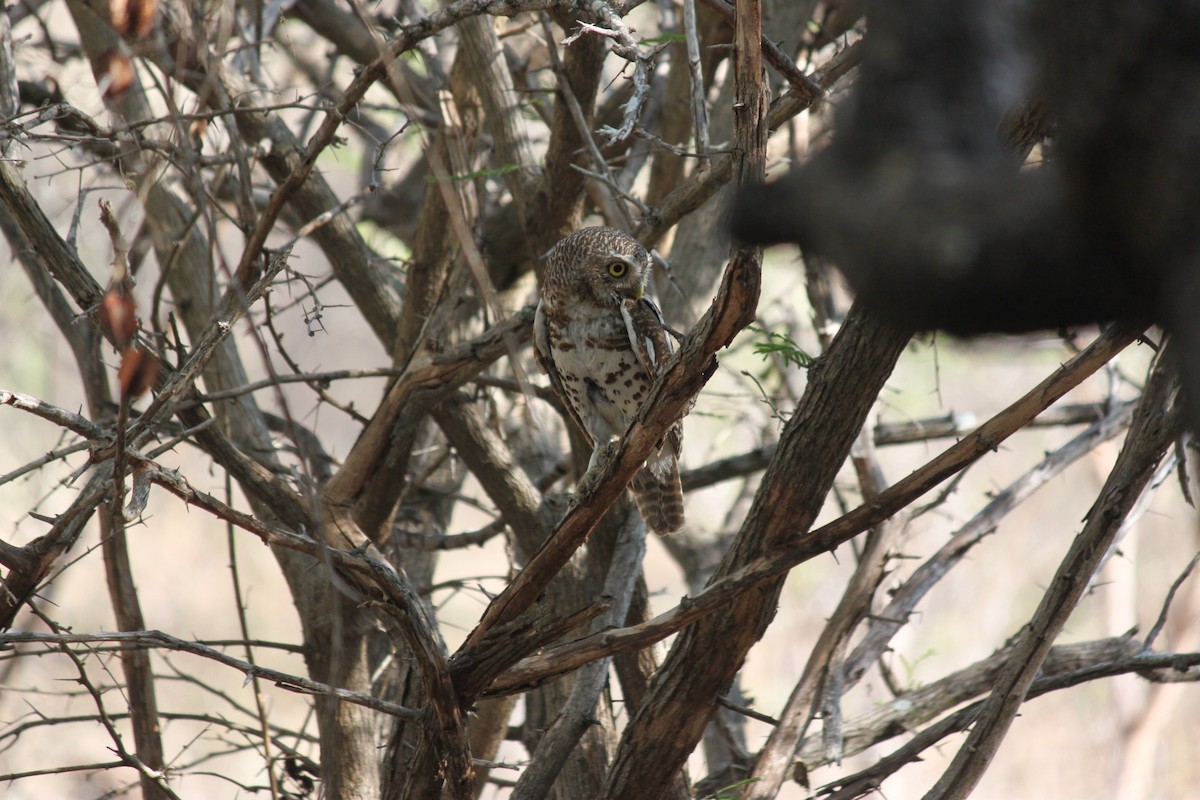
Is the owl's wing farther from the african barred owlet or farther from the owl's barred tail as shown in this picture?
the owl's barred tail

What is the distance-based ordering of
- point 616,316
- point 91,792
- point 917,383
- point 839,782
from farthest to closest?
point 917,383 → point 91,792 → point 616,316 → point 839,782

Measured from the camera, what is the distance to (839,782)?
3344mm

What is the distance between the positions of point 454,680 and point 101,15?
9.47 feet

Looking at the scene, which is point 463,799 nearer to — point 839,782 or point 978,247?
point 839,782

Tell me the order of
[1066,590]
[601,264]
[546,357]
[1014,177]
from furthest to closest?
[546,357]
[601,264]
[1066,590]
[1014,177]

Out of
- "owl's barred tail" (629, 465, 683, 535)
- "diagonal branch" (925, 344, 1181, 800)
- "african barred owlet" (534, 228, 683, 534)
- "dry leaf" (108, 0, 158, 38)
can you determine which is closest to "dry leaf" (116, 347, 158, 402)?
"dry leaf" (108, 0, 158, 38)

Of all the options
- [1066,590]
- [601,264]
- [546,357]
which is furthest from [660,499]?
[1066,590]

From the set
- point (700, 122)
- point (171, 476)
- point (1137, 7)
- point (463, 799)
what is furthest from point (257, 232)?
point (1137, 7)

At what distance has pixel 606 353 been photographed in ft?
14.8

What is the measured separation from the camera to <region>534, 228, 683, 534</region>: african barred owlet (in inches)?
170

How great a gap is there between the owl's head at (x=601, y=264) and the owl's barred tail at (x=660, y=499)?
78 centimetres

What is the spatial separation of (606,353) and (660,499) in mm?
655

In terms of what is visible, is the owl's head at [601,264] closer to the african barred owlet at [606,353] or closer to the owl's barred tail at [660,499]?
the african barred owlet at [606,353]

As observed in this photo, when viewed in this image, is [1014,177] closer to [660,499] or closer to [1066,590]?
[1066,590]
